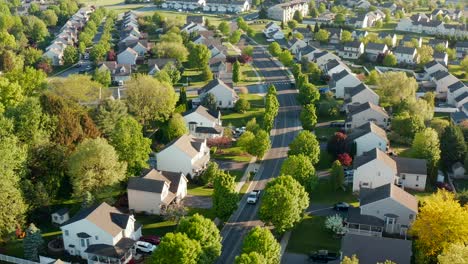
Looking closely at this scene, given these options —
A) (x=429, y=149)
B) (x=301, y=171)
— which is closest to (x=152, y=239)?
(x=301, y=171)

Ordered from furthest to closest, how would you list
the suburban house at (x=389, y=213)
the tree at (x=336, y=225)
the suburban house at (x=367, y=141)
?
the suburban house at (x=367, y=141), the suburban house at (x=389, y=213), the tree at (x=336, y=225)

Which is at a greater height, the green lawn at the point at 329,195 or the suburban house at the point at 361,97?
the suburban house at the point at 361,97

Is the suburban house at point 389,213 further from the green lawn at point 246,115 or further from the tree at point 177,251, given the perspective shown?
the green lawn at point 246,115

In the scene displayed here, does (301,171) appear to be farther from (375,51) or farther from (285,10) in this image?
(285,10)

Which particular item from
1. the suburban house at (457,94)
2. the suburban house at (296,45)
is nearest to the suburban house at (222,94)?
the suburban house at (457,94)

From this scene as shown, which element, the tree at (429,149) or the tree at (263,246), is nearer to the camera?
the tree at (263,246)

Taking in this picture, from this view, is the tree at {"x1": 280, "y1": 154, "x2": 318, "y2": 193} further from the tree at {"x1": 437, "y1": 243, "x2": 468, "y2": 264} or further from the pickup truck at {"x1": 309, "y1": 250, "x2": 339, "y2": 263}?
the tree at {"x1": 437, "y1": 243, "x2": 468, "y2": 264}

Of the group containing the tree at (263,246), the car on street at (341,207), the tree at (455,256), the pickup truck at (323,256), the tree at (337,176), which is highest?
the tree at (455,256)
